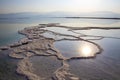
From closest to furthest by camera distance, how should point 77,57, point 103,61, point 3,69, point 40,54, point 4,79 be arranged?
point 4,79 < point 3,69 < point 103,61 < point 77,57 < point 40,54

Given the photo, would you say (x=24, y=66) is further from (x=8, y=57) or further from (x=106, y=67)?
(x=106, y=67)

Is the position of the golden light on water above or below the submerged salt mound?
above

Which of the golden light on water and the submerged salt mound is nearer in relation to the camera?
the submerged salt mound

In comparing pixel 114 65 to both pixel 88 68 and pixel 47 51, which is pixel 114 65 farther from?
pixel 47 51

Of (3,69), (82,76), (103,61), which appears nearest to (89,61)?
(103,61)

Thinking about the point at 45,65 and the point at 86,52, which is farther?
the point at 86,52

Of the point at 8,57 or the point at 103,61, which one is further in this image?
the point at 8,57

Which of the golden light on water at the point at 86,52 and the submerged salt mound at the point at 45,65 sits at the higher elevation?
the golden light on water at the point at 86,52

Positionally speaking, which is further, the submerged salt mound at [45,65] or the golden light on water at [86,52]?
the golden light on water at [86,52]

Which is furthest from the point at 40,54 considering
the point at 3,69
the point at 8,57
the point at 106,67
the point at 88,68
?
the point at 106,67

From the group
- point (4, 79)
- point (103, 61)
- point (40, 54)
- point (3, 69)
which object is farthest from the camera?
point (40, 54)
